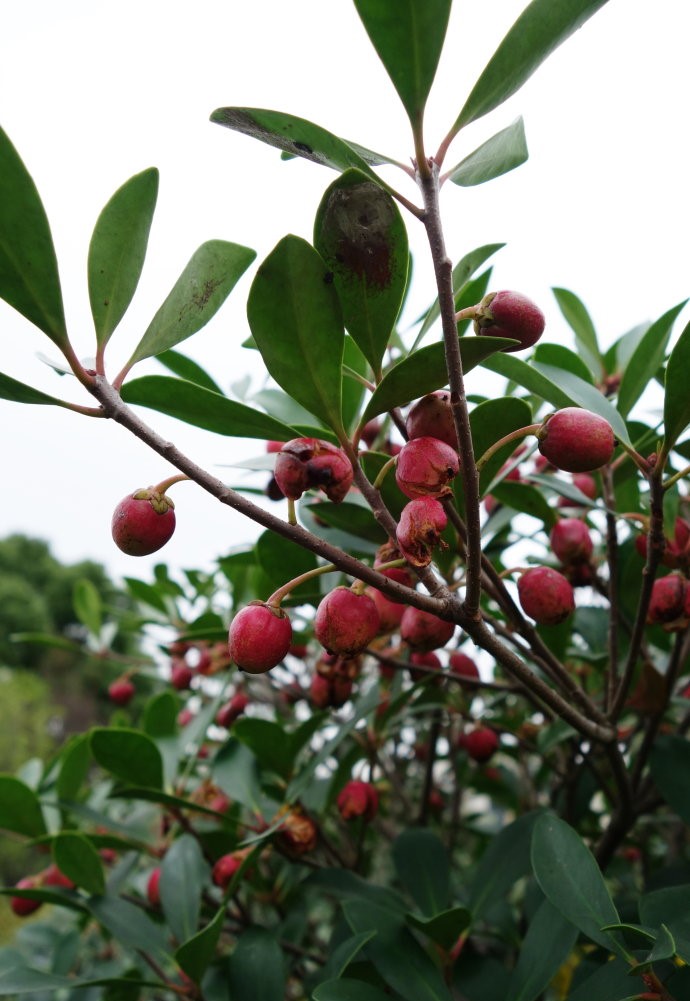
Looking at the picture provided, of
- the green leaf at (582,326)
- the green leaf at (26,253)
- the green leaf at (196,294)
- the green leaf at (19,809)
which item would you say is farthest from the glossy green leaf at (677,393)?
the green leaf at (19,809)

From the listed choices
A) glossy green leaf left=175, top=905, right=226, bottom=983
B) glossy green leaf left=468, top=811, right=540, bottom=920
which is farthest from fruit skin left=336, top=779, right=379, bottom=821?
glossy green leaf left=175, top=905, right=226, bottom=983

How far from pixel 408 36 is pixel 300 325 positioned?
6.8 inches

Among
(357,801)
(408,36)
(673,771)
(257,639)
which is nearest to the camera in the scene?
(408,36)

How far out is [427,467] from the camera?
496 mm

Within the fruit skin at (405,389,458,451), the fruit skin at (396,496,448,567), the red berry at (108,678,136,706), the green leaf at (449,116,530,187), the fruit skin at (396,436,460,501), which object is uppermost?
the green leaf at (449,116,530,187)

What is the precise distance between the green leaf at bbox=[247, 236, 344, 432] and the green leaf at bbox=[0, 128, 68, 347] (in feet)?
0.38

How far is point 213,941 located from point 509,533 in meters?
0.58

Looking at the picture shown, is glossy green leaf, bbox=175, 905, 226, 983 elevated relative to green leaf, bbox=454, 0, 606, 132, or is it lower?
lower

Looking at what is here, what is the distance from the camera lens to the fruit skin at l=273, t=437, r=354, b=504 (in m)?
0.50

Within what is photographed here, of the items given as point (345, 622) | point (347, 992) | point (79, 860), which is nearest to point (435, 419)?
point (345, 622)

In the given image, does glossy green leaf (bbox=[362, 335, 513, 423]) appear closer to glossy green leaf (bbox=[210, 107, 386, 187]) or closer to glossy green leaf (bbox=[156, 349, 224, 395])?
glossy green leaf (bbox=[210, 107, 386, 187])

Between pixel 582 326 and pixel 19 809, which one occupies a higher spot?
pixel 582 326

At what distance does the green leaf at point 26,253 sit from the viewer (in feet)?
1.37

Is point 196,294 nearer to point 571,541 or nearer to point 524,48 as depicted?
point 524,48
